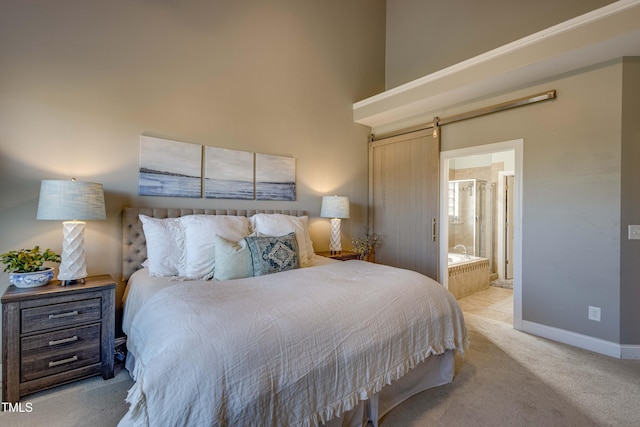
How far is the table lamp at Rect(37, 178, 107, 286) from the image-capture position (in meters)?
2.00

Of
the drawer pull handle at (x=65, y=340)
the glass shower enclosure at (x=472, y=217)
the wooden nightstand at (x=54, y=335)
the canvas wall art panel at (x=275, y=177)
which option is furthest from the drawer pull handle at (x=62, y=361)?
the glass shower enclosure at (x=472, y=217)

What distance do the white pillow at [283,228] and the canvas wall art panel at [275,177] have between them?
0.56 m

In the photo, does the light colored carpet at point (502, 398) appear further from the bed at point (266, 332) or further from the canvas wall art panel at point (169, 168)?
the canvas wall art panel at point (169, 168)

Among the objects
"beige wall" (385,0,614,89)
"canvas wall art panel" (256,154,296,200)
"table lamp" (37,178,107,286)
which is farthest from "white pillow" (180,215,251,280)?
"beige wall" (385,0,614,89)

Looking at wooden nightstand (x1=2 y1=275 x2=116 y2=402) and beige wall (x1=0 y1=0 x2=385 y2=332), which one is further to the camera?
beige wall (x1=0 y1=0 x2=385 y2=332)

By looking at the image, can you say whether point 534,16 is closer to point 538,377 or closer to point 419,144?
point 419,144

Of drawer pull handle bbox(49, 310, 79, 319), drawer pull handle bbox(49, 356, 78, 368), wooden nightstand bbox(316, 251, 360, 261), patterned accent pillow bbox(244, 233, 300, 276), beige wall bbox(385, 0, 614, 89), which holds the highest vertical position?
beige wall bbox(385, 0, 614, 89)

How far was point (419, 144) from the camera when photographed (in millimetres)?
4027

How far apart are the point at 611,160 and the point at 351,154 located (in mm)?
2884

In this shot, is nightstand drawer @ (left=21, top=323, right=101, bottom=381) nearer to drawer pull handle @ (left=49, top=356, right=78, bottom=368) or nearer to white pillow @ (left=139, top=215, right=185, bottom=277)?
drawer pull handle @ (left=49, top=356, right=78, bottom=368)

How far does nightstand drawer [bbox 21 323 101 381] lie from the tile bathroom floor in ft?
12.8

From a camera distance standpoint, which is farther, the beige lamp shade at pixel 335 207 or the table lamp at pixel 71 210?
the beige lamp shade at pixel 335 207

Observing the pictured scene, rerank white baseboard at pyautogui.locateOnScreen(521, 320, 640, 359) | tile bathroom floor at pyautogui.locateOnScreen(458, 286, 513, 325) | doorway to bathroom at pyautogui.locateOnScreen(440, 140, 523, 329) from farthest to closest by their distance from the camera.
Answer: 1. doorway to bathroom at pyautogui.locateOnScreen(440, 140, 523, 329)
2. tile bathroom floor at pyautogui.locateOnScreen(458, 286, 513, 325)
3. white baseboard at pyautogui.locateOnScreen(521, 320, 640, 359)

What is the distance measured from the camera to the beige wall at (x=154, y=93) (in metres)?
2.24
